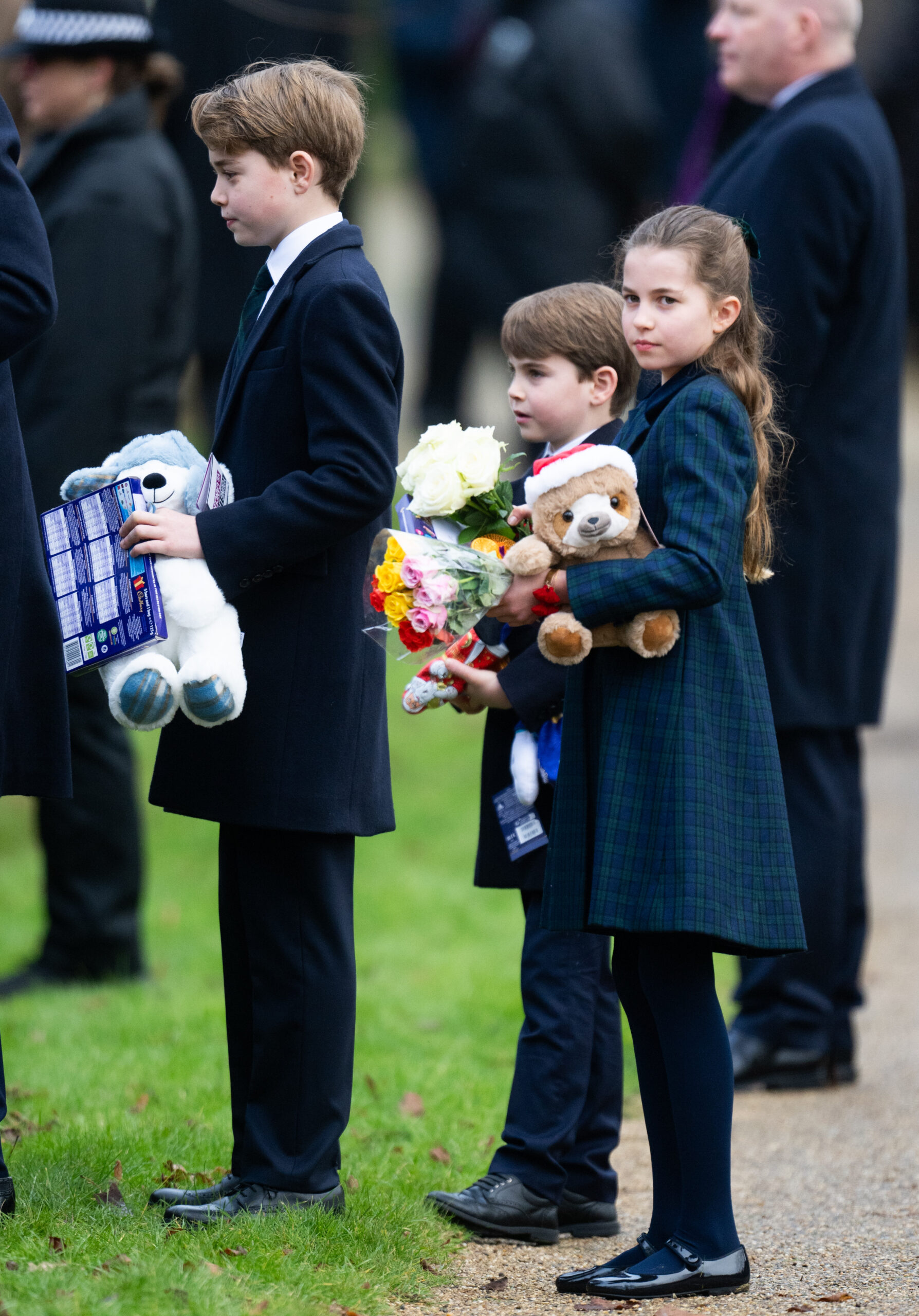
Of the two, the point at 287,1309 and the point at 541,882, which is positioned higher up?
the point at 541,882

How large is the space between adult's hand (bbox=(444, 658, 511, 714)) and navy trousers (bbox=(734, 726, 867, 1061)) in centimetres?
151

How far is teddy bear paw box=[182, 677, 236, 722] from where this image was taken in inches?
117

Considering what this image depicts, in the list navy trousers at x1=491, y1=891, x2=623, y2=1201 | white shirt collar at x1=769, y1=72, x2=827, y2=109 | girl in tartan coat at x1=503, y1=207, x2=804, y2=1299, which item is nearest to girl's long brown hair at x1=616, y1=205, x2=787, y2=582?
girl in tartan coat at x1=503, y1=207, x2=804, y2=1299

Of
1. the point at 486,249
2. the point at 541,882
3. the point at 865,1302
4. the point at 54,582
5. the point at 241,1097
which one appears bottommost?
the point at 865,1302

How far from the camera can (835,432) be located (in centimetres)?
460

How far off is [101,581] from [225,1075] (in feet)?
6.14

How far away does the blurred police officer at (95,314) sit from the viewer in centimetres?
502

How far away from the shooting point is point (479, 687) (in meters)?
3.29

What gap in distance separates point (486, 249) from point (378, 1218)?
276 inches

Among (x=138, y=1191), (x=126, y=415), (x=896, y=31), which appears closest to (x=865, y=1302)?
(x=138, y=1191)

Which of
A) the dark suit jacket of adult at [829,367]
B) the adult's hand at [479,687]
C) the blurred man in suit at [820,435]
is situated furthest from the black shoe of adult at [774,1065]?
the adult's hand at [479,687]

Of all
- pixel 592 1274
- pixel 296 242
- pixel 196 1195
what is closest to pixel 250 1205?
pixel 196 1195

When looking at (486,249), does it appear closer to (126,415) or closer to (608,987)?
(126,415)

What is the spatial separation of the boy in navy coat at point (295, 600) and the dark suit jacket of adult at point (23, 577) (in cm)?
21
